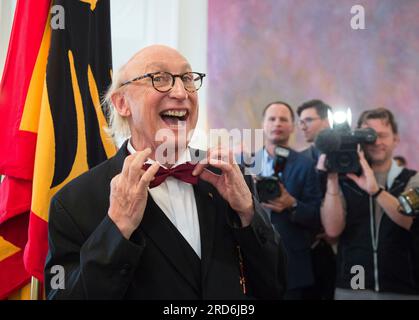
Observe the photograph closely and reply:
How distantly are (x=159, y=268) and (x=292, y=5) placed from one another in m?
3.19

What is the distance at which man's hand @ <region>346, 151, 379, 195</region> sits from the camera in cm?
271

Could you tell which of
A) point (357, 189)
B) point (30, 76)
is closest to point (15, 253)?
point (30, 76)

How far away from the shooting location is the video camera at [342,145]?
9.10 feet

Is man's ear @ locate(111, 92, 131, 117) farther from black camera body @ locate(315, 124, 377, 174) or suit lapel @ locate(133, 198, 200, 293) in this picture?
black camera body @ locate(315, 124, 377, 174)

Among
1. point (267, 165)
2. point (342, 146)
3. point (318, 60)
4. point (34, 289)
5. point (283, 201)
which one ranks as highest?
point (318, 60)

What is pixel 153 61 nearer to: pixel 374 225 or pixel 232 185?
pixel 232 185

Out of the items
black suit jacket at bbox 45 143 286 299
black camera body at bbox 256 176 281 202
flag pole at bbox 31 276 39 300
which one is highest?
black camera body at bbox 256 176 281 202

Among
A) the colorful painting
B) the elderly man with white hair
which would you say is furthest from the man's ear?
the colorful painting

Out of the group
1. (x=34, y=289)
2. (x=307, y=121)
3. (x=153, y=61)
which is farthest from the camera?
(x=307, y=121)

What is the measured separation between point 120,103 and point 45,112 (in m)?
0.53

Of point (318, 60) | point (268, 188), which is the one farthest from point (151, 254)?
point (318, 60)

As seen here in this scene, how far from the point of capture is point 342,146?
2.80 meters

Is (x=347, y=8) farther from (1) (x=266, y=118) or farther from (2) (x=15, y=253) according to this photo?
(2) (x=15, y=253)

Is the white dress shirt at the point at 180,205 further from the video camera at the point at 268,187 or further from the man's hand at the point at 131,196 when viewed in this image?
the video camera at the point at 268,187
